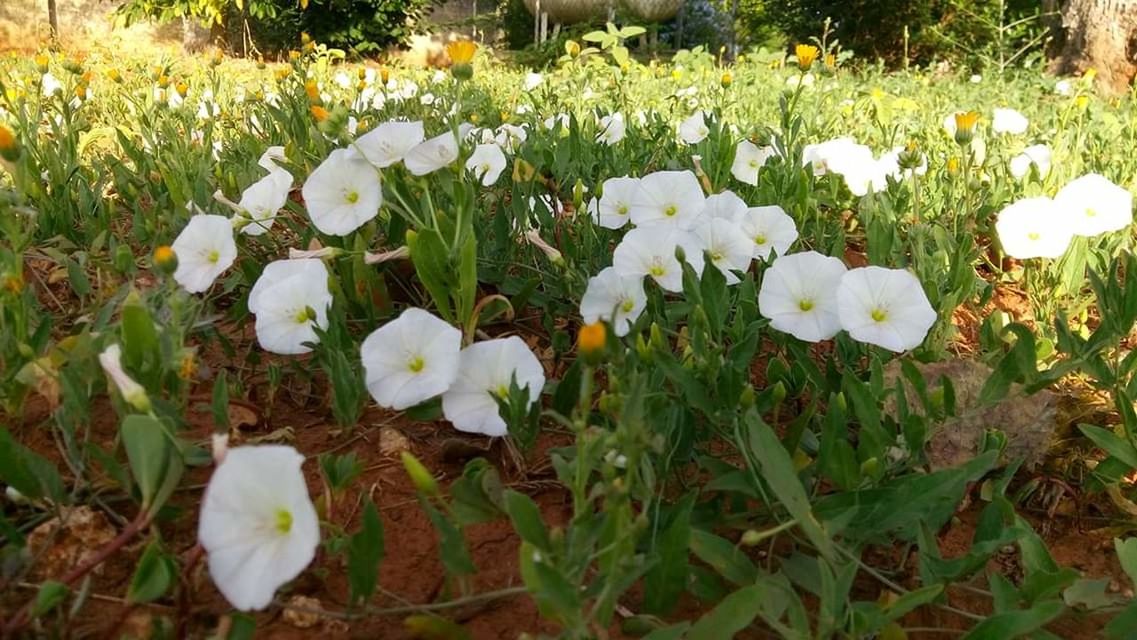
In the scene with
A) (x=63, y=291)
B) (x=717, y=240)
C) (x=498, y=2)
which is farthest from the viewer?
(x=498, y=2)

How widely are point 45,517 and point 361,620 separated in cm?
37

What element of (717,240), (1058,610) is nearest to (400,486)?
(717,240)

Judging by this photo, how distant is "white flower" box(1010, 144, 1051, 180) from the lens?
2.05 m

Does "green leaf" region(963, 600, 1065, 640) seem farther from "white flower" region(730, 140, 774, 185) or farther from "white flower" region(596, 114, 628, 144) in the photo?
"white flower" region(596, 114, 628, 144)

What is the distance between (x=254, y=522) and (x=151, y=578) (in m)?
0.13

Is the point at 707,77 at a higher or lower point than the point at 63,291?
lower

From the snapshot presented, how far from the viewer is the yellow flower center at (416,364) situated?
38.3 inches

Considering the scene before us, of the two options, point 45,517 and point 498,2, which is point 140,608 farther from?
point 498,2

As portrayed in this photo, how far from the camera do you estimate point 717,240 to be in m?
1.26

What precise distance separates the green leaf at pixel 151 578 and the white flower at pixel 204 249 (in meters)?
0.55

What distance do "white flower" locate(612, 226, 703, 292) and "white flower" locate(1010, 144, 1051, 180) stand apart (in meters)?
1.31

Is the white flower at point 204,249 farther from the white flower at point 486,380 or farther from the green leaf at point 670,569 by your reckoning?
the green leaf at point 670,569

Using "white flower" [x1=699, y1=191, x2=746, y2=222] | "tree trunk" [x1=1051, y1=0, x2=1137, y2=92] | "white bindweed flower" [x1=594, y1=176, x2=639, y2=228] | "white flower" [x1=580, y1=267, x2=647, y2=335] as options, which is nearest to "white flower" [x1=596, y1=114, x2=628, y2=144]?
"white bindweed flower" [x1=594, y1=176, x2=639, y2=228]

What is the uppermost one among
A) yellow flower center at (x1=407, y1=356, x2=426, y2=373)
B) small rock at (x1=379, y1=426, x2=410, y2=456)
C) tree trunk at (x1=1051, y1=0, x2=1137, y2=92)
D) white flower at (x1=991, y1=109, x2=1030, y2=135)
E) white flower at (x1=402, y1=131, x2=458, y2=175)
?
white flower at (x1=402, y1=131, x2=458, y2=175)
